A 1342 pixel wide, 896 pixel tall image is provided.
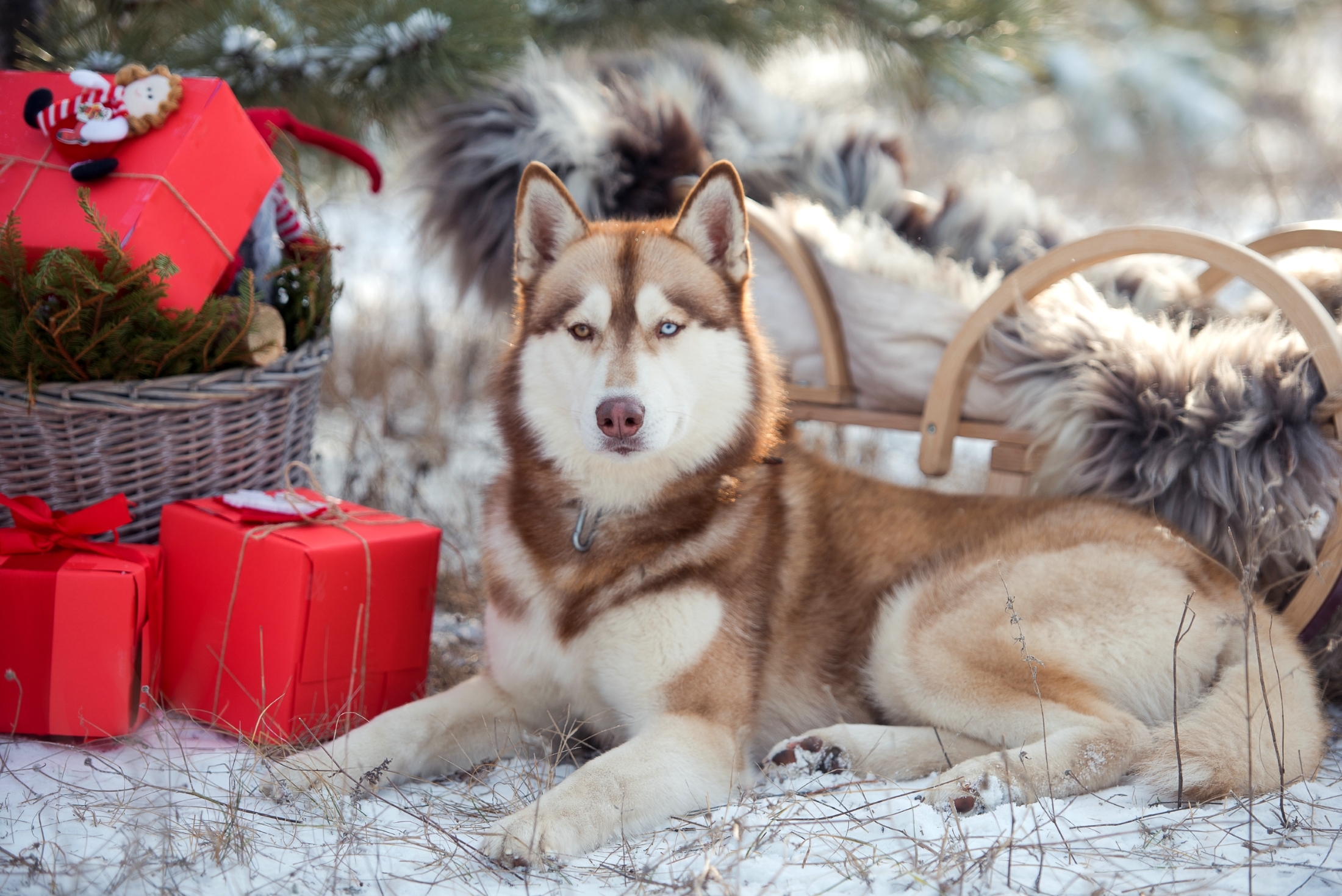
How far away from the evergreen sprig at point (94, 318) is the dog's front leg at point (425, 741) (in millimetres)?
989

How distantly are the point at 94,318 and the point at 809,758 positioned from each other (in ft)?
6.10

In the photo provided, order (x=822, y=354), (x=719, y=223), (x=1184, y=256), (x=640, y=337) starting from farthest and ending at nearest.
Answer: (x=822, y=354)
(x=1184, y=256)
(x=719, y=223)
(x=640, y=337)

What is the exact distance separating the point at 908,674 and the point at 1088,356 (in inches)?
40.9

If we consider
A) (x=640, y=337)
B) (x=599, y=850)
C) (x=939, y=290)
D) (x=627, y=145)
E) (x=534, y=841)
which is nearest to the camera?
(x=534, y=841)

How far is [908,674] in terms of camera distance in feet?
7.18

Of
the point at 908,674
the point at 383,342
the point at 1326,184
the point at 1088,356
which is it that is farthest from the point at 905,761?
the point at 1326,184

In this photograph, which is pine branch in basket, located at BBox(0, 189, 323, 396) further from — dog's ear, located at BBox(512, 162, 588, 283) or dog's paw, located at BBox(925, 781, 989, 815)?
dog's paw, located at BBox(925, 781, 989, 815)

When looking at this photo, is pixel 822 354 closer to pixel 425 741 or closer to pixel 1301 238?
pixel 1301 238

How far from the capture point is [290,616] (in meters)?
2.13

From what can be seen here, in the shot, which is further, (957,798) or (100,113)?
(100,113)

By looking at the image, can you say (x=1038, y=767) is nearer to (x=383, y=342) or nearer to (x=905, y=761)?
(x=905, y=761)

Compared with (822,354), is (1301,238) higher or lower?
higher

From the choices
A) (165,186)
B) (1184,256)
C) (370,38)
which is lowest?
(165,186)

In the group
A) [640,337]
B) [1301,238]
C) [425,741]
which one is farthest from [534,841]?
[1301,238]
